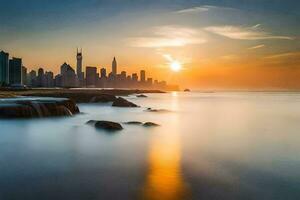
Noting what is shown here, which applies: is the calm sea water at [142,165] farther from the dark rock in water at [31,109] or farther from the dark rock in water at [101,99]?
the dark rock in water at [101,99]

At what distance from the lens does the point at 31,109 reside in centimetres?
4028

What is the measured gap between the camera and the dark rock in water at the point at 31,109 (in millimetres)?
38562

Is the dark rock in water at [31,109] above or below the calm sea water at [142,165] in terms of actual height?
above

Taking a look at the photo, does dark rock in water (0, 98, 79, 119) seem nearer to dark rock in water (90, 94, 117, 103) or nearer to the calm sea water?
the calm sea water

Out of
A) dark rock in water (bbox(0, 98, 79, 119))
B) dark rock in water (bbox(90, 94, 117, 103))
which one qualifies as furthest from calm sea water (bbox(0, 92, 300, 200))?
dark rock in water (bbox(90, 94, 117, 103))

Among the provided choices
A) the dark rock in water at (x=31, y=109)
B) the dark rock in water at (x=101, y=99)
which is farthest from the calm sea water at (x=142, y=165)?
the dark rock in water at (x=101, y=99)

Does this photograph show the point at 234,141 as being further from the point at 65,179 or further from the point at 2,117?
the point at 2,117

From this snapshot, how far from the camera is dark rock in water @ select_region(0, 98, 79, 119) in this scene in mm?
38562

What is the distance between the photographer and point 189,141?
28.8 meters

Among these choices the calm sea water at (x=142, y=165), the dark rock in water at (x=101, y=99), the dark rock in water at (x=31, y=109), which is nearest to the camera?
the calm sea water at (x=142, y=165)

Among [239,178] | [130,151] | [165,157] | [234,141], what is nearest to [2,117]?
[130,151]

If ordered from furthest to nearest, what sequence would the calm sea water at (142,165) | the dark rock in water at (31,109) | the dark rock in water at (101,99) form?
the dark rock in water at (101,99) < the dark rock in water at (31,109) < the calm sea water at (142,165)

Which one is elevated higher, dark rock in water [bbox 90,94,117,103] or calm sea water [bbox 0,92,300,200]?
dark rock in water [bbox 90,94,117,103]

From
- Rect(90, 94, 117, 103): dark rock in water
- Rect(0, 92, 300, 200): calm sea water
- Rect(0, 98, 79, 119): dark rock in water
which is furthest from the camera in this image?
Rect(90, 94, 117, 103): dark rock in water
